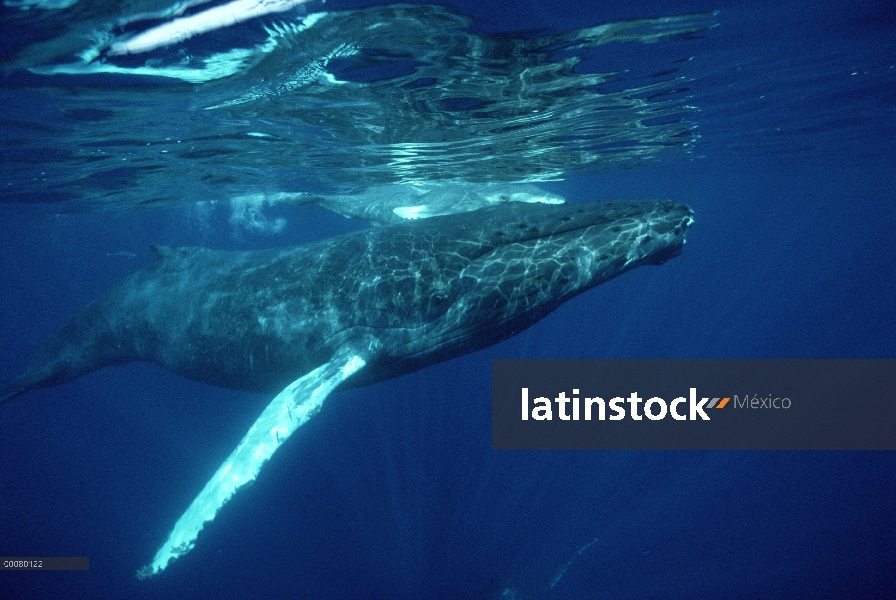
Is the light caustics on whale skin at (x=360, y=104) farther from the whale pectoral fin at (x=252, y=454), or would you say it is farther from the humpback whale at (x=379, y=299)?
the whale pectoral fin at (x=252, y=454)

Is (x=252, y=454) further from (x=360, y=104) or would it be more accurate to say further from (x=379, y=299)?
(x=360, y=104)

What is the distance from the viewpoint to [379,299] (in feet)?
22.9

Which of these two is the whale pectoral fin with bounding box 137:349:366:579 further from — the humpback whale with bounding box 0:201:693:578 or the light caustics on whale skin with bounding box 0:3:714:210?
the light caustics on whale skin with bounding box 0:3:714:210

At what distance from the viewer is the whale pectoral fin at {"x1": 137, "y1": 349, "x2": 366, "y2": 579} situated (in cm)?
495

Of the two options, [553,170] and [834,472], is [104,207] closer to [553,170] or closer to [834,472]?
[553,170]

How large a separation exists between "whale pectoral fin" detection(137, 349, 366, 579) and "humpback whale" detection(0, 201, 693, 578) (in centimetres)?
1

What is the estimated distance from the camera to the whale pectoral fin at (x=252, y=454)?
4.95 metres

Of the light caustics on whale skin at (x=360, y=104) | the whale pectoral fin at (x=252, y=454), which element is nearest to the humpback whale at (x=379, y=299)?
the whale pectoral fin at (x=252, y=454)

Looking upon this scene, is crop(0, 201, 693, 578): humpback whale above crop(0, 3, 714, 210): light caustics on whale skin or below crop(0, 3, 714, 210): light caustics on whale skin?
below

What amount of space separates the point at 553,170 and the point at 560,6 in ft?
54.4

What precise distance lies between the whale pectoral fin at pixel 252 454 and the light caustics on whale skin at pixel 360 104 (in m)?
5.41

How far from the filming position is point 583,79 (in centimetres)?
1136

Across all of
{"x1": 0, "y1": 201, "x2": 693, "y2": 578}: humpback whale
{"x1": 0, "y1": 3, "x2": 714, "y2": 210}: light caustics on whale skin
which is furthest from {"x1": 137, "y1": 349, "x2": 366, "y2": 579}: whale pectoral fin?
{"x1": 0, "y1": 3, "x2": 714, "y2": 210}: light caustics on whale skin

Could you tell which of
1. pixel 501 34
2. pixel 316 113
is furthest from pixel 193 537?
pixel 316 113
